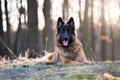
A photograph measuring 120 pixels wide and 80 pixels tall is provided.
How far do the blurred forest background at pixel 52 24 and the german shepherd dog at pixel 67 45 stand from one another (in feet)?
12.5

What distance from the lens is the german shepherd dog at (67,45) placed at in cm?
1341

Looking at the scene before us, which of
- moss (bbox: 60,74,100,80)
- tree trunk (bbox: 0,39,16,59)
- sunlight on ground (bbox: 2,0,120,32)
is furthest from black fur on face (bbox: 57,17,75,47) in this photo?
sunlight on ground (bbox: 2,0,120,32)

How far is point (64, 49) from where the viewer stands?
13664 mm

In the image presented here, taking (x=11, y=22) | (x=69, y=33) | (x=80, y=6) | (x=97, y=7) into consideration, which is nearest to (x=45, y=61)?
(x=69, y=33)

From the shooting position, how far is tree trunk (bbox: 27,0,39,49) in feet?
64.8

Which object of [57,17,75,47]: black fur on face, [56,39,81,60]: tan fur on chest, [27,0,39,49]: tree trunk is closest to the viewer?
[57,17,75,47]: black fur on face

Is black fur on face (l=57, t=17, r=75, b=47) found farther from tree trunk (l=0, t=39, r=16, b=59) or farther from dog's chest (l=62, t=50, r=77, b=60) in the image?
tree trunk (l=0, t=39, r=16, b=59)

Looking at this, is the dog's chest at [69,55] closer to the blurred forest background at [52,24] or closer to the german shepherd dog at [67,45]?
the german shepherd dog at [67,45]

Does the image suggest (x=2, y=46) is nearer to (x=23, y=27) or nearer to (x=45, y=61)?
(x=45, y=61)

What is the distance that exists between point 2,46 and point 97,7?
27.3m

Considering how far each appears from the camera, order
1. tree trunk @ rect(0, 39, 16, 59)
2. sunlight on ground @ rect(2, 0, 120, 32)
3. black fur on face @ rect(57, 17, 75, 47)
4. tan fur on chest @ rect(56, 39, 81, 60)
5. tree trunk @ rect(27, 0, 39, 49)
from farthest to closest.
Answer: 1. sunlight on ground @ rect(2, 0, 120, 32)
2. tree trunk @ rect(27, 0, 39, 49)
3. tree trunk @ rect(0, 39, 16, 59)
4. tan fur on chest @ rect(56, 39, 81, 60)
5. black fur on face @ rect(57, 17, 75, 47)

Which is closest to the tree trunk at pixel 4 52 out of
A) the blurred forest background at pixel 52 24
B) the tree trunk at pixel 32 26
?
the blurred forest background at pixel 52 24

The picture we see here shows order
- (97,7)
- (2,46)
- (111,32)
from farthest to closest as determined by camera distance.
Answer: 1. (111,32)
2. (97,7)
3. (2,46)

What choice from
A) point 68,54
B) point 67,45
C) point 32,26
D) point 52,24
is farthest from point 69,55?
point 52,24
